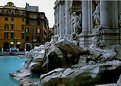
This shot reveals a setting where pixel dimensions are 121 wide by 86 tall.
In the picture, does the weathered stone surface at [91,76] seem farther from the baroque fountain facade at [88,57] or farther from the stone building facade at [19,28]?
the stone building facade at [19,28]

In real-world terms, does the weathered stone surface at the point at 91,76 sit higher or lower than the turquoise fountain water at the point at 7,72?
higher

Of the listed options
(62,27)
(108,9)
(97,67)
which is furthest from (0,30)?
(97,67)

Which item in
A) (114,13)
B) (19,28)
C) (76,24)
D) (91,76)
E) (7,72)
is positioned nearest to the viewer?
(91,76)

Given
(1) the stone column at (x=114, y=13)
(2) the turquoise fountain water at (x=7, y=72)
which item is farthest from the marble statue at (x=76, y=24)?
(1) the stone column at (x=114, y=13)

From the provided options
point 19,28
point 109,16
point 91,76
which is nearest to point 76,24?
point 109,16

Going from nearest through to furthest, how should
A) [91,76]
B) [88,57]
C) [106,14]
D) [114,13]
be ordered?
[91,76] → [88,57] → [106,14] → [114,13]

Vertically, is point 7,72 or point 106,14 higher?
point 106,14

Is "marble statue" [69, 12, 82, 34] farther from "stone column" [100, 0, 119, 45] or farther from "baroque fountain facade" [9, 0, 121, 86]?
"stone column" [100, 0, 119, 45]

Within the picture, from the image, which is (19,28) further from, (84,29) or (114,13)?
(114,13)

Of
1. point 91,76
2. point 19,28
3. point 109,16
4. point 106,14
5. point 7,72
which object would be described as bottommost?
point 7,72

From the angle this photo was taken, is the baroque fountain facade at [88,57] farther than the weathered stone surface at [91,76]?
Yes

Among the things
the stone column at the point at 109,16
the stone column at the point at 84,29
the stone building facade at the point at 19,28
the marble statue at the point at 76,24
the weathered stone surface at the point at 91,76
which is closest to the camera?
the weathered stone surface at the point at 91,76

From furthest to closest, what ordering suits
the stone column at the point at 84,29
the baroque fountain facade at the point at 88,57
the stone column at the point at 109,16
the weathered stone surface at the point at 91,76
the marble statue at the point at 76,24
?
the marble statue at the point at 76,24 → the stone column at the point at 84,29 → the stone column at the point at 109,16 → the baroque fountain facade at the point at 88,57 → the weathered stone surface at the point at 91,76

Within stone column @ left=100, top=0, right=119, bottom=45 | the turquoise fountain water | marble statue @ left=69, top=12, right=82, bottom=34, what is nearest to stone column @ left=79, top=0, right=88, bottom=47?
marble statue @ left=69, top=12, right=82, bottom=34
